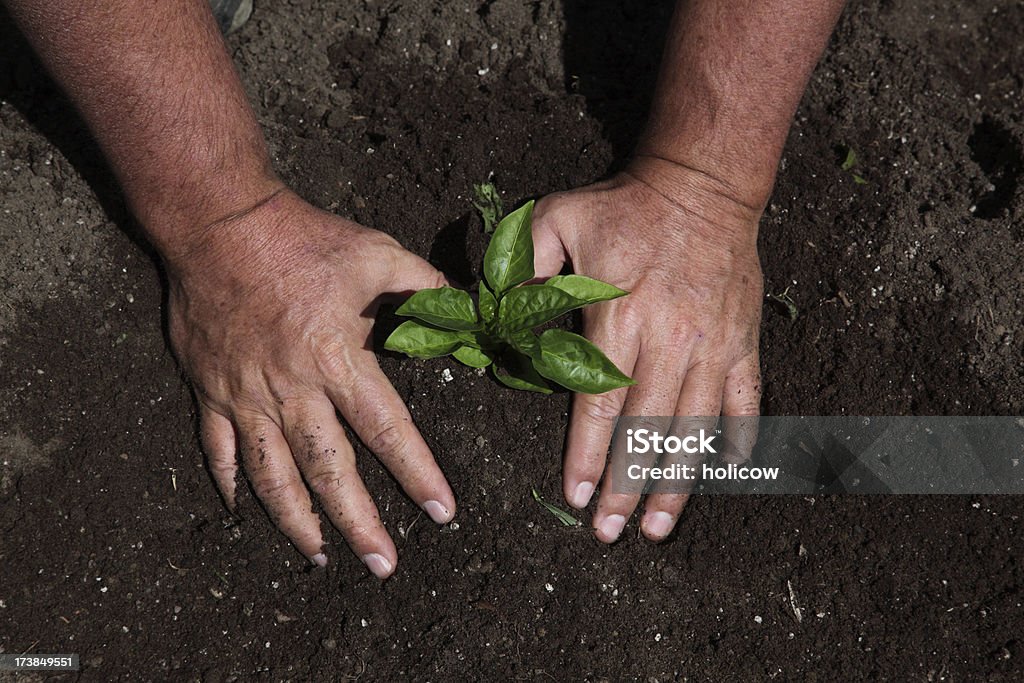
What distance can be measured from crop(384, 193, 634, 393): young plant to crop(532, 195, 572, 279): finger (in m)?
0.27

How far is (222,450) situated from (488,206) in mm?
1110

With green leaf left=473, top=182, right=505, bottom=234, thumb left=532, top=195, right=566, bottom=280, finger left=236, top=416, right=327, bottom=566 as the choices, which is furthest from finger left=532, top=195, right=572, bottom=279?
finger left=236, top=416, right=327, bottom=566

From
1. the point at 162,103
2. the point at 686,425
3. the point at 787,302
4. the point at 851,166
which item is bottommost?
the point at 686,425

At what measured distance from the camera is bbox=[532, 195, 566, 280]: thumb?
8.29ft

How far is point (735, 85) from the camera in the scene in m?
2.55

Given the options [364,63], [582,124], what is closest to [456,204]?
[582,124]

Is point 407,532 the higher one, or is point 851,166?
point 851,166

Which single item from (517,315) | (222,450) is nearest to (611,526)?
(517,315)

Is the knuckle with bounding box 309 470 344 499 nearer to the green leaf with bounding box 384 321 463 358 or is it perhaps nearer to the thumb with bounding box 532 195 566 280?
the green leaf with bounding box 384 321 463 358

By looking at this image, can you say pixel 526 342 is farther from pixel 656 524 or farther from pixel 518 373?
pixel 656 524

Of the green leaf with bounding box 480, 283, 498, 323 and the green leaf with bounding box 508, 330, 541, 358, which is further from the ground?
the green leaf with bounding box 480, 283, 498, 323

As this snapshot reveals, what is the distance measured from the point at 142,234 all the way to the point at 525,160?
1.29 metres

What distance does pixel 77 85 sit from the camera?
230 cm

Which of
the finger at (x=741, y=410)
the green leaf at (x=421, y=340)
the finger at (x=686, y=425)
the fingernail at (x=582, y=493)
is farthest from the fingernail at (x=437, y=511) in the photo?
the finger at (x=741, y=410)
